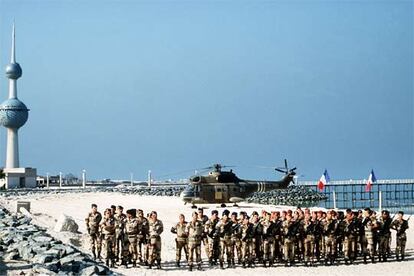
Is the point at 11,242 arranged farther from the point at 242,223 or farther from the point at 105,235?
the point at 242,223

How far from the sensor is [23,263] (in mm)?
15719

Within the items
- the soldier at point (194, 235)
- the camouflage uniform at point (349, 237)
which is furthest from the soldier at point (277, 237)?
the soldier at point (194, 235)

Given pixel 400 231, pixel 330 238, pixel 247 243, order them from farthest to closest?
pixel 400 231, pixel 330 238, pixel 247 243

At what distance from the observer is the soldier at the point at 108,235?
61.7ft

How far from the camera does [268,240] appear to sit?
19641 mm

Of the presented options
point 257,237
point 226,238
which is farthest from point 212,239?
point 257,237

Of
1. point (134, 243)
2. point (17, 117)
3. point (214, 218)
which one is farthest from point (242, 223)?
point (17, 117)

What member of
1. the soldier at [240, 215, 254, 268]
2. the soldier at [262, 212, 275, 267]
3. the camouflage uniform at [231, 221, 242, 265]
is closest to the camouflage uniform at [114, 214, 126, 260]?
the camouflage uniform at [231, 221, 242, 265]

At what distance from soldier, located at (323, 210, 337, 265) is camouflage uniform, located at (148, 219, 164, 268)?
14.5 ft

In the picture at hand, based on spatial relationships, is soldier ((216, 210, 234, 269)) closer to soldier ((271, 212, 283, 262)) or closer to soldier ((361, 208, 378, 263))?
soldier ((271, 212, 283, 262))

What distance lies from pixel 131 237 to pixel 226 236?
2354mm

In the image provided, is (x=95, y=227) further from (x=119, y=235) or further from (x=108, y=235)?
(x=119, y=235)

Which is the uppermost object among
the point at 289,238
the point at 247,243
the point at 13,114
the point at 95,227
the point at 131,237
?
the point at 13,114

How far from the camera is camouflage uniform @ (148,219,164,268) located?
1856cm
